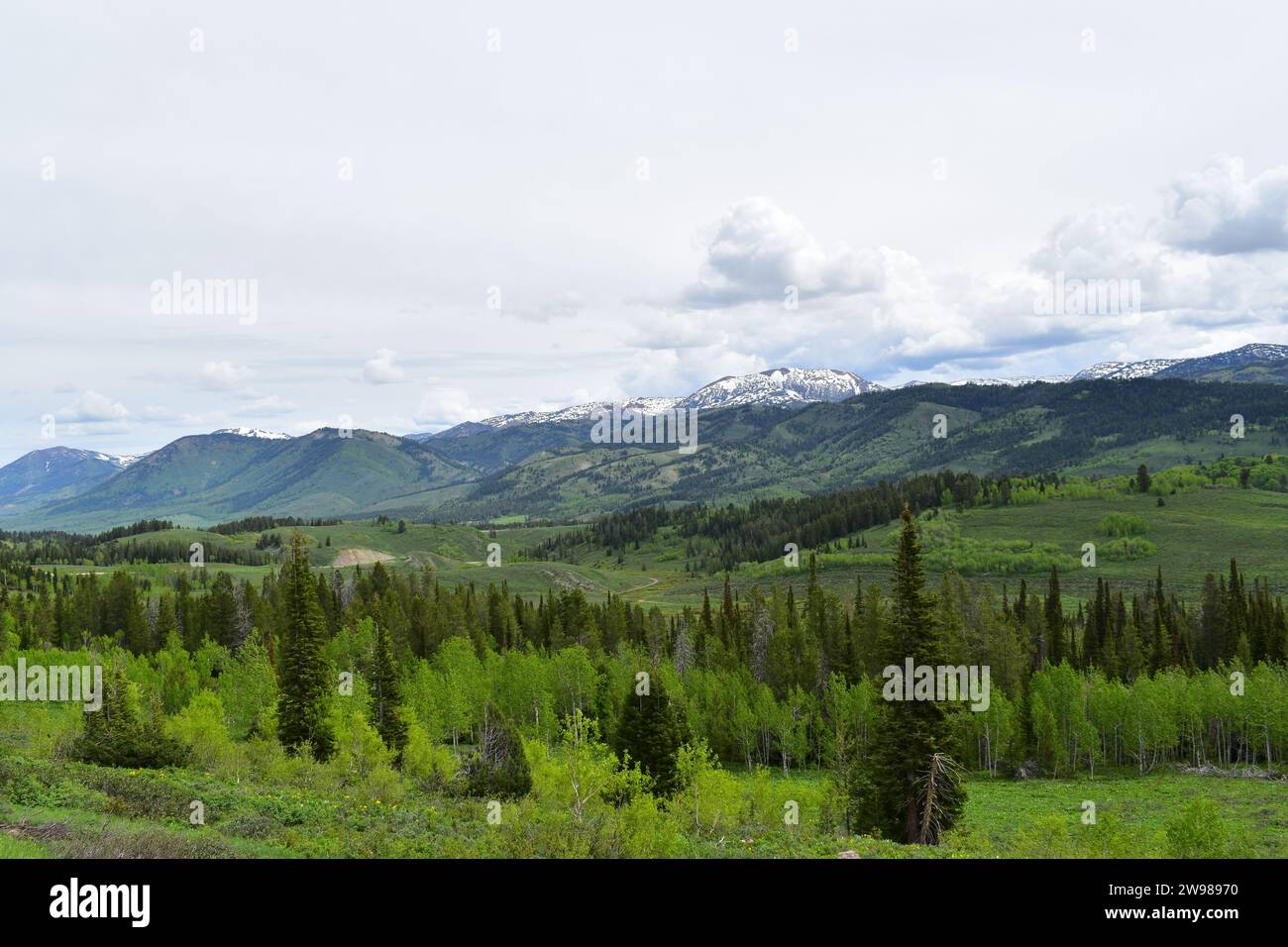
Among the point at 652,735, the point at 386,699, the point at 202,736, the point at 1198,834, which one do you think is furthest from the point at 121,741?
the point at 1198,834

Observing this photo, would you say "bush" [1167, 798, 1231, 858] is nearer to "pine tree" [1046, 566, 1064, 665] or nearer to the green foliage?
the green foliage

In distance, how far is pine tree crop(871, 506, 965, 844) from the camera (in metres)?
37.7

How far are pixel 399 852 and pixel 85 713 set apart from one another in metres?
48.8

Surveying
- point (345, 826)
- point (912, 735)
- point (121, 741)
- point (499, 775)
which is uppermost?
point (912, 735)

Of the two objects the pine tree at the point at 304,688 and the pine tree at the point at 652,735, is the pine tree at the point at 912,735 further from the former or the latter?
the pine tree at the point at 304,688

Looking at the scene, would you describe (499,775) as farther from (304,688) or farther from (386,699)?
(304,688)

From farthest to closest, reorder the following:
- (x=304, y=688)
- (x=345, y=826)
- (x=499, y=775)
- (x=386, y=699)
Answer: (x=386, y=699)
(x=304, y=688)
(x=499, y=775)
(x=345, y=826)

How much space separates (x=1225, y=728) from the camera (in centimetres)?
8238

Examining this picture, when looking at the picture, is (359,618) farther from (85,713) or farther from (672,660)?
(85,713)

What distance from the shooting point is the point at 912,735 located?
1486 inches

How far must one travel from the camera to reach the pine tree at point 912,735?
3769 cm

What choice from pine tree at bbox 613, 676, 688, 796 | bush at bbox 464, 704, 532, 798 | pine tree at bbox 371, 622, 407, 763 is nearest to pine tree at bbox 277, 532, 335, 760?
pine tree at bbox 371, 622, 407, 763
